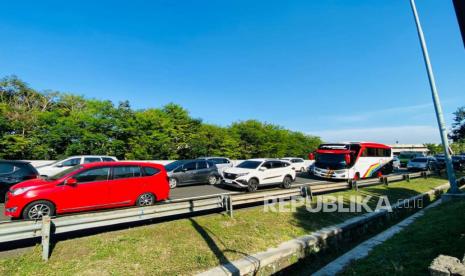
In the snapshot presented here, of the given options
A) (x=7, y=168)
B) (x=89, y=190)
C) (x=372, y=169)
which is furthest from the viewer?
(x=372, y=169)

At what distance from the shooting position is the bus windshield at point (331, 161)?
1639 cm

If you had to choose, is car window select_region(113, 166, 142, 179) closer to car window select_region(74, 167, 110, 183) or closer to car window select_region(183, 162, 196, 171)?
car window select_region(74, 167, 110, 183)

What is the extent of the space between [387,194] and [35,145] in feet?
103

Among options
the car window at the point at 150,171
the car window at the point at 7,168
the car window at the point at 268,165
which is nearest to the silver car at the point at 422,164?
the car window at the point at 268,165

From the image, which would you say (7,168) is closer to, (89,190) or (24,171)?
(24,171)

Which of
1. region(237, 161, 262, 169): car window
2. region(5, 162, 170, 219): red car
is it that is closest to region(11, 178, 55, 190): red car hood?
region(5, 162, 170, 219): red car

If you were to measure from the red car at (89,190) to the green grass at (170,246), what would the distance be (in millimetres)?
1507

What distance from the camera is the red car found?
247 inches

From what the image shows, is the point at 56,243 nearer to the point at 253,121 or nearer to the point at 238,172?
the point at 238,172

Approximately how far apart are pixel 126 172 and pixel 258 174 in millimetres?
7178

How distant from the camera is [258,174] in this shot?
13.1 m

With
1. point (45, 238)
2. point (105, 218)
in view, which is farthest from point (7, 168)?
point (45, 238)

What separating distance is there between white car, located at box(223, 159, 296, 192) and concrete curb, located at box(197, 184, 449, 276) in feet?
17.2

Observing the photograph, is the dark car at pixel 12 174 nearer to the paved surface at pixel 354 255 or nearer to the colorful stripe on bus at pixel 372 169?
the paved surface at pixel 354 255
